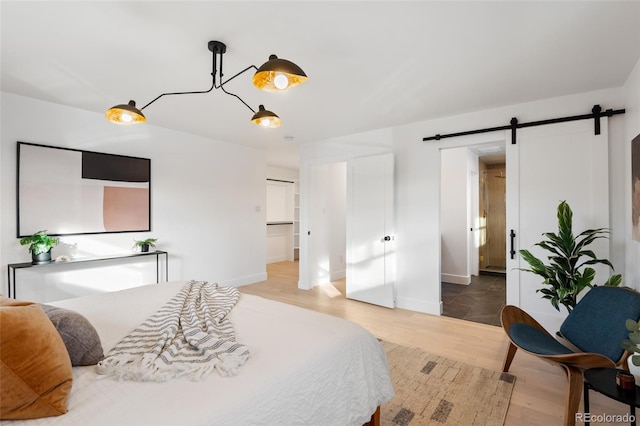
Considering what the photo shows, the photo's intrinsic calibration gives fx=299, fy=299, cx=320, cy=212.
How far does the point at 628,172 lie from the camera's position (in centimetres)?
267

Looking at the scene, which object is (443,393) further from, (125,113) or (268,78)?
(125,113)

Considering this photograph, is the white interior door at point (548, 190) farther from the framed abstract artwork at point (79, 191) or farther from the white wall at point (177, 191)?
the framed abstract artwork at point (79, 191)

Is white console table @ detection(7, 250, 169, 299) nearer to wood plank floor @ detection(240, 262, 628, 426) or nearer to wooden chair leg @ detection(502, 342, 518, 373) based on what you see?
wood plank floor @ detection(240, 262, 628, 426)

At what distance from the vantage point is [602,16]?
1830 millimetres

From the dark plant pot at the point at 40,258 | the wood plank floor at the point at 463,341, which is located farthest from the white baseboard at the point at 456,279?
the dark plant pot at the point at 40,258

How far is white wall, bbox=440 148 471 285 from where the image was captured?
5.39 m

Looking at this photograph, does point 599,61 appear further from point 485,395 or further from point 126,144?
point 126,144

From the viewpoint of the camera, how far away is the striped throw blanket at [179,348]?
114 centimetres

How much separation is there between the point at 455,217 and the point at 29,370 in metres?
5.81

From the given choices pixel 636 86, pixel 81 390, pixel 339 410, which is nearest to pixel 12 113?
pixel 81 390

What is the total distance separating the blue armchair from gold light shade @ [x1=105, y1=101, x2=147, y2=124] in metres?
3.11

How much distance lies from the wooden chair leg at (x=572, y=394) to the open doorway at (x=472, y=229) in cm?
222

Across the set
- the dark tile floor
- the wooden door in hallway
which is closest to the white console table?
the dark tile floor

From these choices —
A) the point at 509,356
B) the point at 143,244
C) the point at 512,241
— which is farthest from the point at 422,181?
the point at 143,244
